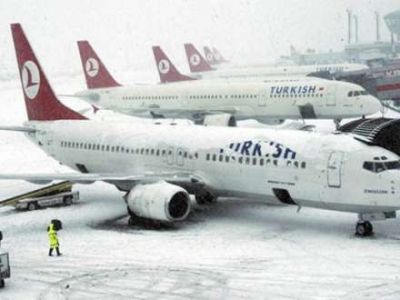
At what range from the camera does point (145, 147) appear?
88.9ft

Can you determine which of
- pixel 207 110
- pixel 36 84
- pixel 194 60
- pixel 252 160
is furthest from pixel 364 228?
pixel 194 60

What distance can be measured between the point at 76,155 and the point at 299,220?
474 inches

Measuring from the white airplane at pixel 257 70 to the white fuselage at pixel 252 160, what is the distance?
42.0 meters

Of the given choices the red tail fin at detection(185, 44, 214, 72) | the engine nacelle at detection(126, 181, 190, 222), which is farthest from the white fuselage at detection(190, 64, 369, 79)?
the engine nacelle at detection(126, 181, 190, 222)

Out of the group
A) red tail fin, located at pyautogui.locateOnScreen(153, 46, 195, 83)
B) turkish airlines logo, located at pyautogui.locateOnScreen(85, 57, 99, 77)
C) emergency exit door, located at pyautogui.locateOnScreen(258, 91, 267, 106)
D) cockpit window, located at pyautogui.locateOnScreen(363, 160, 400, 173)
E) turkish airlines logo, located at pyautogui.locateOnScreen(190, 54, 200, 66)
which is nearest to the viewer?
cockpit window, located at pyautogui.locateOnScreen(363, 160, 400, 173)

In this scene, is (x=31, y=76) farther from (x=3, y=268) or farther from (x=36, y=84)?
(x=3, y=268)

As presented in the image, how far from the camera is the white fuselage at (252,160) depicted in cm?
2083

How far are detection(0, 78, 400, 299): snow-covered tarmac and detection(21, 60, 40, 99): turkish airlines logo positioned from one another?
759 cm

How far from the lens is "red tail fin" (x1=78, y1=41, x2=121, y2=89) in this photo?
55.9 m

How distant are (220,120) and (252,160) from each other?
2371 centimetres

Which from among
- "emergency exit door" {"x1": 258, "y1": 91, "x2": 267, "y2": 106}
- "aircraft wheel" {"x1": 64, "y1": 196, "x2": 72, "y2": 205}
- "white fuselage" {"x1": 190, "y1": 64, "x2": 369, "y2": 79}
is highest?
"white fuselage" {"x1": 190, "y1": 64, "x2": 369, "y2": 79}

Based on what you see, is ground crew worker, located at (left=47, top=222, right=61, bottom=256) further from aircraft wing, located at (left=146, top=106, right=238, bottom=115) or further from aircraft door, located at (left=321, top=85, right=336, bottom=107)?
aircraft wing, located at (left=146, top=106, right=238, bottom=115)

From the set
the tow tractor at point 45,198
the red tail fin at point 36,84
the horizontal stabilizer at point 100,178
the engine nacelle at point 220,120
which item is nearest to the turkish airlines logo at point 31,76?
the red tail fin at point 36,84

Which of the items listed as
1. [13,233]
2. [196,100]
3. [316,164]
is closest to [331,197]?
[316,164]
